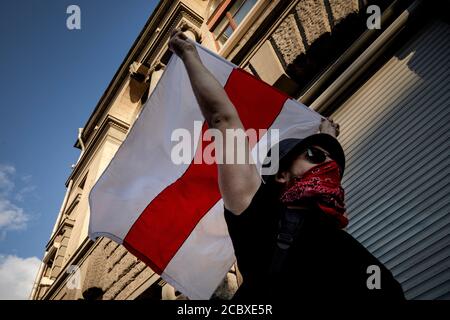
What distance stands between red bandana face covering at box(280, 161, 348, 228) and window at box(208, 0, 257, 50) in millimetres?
5417

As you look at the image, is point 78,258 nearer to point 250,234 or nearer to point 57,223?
point 57,223

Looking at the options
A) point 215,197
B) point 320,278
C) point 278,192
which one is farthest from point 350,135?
point 320,278

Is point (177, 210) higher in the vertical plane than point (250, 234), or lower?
higher

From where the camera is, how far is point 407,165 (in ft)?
8.39

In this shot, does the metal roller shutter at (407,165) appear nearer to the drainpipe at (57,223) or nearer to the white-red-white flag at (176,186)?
the white-red-white flag at (176,186)

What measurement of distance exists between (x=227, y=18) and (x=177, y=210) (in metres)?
5.49

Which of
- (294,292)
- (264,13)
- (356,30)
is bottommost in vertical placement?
(294,292)

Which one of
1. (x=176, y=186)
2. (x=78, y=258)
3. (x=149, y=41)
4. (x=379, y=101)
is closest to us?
(x=176, y=186)

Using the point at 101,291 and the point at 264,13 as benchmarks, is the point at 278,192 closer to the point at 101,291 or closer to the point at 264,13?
the point at 264,13

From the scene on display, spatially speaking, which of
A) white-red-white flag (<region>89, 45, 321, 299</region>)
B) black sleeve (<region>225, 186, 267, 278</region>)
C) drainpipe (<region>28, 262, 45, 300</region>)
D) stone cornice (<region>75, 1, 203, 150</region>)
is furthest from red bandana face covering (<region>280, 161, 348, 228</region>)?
drainpipe (<region>28, 262, 45, 300</region>)

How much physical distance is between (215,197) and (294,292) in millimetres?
1665

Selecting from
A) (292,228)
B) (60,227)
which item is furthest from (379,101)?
(60,227)

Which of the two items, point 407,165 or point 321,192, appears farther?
point 407,165

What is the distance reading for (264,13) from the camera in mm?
4883
